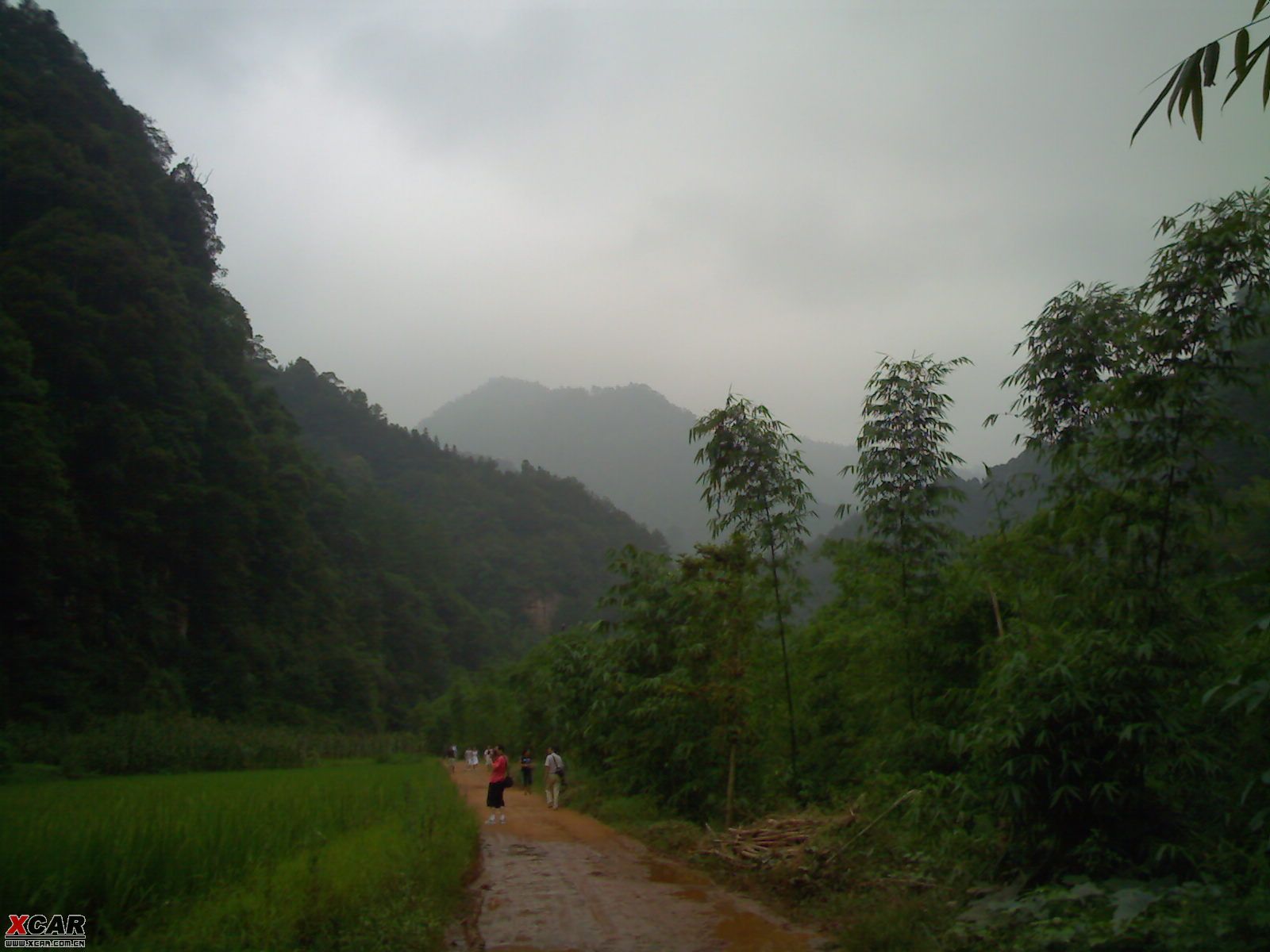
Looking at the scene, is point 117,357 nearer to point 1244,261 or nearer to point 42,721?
point 42,721

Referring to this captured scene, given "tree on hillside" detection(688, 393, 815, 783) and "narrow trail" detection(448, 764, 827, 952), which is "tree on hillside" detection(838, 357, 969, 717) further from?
"narrow trail" detection(448, 764, 827, 952)

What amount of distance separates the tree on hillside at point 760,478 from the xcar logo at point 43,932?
27.2 feet

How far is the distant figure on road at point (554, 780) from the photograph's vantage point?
767 inches

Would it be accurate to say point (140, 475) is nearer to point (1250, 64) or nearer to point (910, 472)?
point (910, 472)

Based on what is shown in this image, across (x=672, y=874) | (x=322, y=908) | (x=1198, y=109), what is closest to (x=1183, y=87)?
(x=1198, y=109)

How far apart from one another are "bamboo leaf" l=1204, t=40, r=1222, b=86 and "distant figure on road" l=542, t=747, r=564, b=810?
62.0ft

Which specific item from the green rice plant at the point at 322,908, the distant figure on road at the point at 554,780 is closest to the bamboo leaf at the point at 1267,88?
the green rice plant at the point at 322,908

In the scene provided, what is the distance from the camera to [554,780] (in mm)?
19688

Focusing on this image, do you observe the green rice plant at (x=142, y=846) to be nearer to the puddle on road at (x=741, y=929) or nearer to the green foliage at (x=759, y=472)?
the puddle on road at (x=741, y=929)

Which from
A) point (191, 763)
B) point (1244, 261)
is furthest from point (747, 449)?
point (191, 763)

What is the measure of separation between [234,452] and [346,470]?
40.4 m

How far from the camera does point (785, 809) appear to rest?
1158 cm

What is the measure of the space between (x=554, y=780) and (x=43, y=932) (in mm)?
15515

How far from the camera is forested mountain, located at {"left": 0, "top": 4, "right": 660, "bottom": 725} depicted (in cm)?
3036
